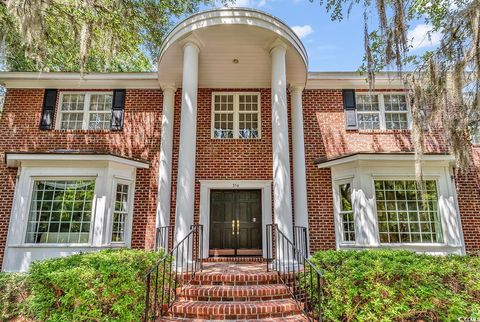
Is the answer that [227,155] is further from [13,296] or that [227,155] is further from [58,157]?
[13,296]

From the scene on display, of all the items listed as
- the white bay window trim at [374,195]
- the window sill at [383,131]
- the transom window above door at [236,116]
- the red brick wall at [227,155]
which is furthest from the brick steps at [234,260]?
the window sill at [383,131]

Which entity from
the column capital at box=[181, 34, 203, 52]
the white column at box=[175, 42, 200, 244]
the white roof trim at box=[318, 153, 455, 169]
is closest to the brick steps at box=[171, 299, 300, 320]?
the white column at box=[175, 42, 200, 244]

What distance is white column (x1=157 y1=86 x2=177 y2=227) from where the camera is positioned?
819cm

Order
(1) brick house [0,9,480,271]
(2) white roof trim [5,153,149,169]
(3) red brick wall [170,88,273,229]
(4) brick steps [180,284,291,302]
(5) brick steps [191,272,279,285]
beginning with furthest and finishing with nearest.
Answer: (3) red brick wall [170,88,273,229] → (2) white roof trim [5,153,149,169] → (1) brick house [0,9,480,271] → (5) brick steps [191,272,279,285] → (4) brick steps [180,284,291,302]

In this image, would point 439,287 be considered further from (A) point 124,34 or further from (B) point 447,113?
(A) point 124,34

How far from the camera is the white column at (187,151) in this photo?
6.09 m

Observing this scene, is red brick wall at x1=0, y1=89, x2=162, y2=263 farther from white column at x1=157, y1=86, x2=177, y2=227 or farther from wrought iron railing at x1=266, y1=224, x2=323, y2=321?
wrought iron railing at x1=266, y1=224, x2=323, y2=321

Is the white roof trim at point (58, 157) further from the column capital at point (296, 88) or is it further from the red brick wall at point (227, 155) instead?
the column capital at point (296, 88)

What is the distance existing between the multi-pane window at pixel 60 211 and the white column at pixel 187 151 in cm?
334

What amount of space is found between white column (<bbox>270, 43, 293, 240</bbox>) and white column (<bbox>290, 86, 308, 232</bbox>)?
1677 mm

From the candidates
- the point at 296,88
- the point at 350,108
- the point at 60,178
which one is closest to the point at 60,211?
the point at 60,178

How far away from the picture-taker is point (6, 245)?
7723mm

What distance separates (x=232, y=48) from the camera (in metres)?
7.30

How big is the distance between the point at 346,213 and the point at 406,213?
1640mm
